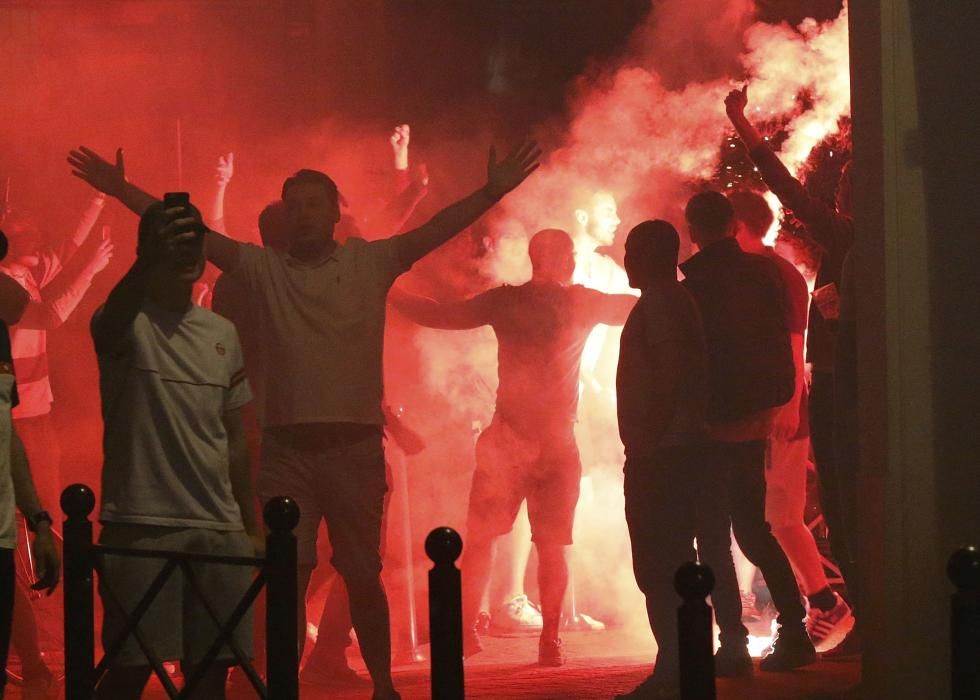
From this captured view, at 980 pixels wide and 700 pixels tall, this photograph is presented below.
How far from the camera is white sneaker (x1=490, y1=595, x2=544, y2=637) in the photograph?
706 centimetres

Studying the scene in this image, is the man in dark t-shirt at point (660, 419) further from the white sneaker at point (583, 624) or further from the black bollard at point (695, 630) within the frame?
the black bollard at point (695, 630)

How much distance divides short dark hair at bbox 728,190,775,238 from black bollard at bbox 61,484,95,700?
3.66 metres

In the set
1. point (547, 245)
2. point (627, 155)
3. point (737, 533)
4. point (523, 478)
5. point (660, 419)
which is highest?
point (627, 155)

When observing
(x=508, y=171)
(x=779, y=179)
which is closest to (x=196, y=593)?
(x=508, y=171)

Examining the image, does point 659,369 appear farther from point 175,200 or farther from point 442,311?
point 175,200

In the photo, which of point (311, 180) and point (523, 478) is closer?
point (311, 180)

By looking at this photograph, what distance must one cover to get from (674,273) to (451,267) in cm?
157

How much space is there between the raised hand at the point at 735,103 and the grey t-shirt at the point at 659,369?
1.09 metres

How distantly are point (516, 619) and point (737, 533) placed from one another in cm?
137

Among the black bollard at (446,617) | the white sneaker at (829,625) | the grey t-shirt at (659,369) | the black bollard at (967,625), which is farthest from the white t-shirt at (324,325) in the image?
the black bollard at (967,625)

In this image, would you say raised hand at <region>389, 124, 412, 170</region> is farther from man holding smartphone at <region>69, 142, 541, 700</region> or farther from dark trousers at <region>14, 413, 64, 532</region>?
dark trousers at <region>14, 413, 64, 532</region>

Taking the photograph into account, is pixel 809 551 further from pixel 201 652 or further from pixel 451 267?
pixel 201 652

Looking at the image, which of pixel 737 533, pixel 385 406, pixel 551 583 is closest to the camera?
pixel 737 533

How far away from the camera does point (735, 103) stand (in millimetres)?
6781
